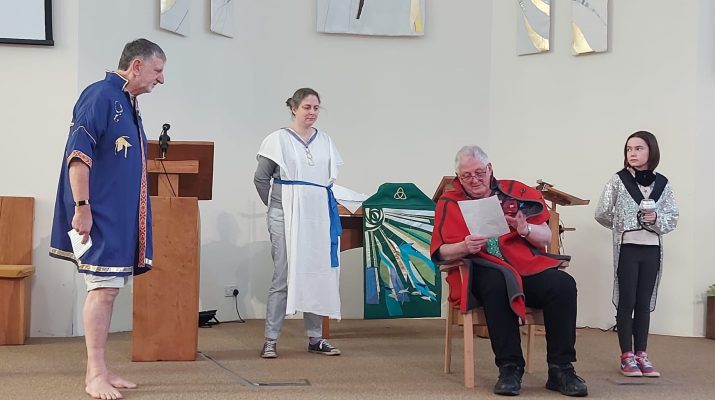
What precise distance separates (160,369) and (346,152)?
3.01 metres

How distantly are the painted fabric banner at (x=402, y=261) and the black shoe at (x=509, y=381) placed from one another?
1.77 m

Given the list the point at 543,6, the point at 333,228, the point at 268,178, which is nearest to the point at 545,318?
the point at 333,228

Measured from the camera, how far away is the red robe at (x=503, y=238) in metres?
3.70

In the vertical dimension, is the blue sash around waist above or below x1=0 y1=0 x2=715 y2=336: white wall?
below

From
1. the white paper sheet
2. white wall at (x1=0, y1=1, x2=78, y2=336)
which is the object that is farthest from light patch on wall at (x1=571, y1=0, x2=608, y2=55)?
white wall at (x1=0, y1=1, x2=78, y2=336)

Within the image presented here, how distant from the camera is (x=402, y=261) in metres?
5.27

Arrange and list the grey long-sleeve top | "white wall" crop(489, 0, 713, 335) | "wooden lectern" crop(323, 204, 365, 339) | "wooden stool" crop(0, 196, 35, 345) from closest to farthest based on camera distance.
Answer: the grey long-sleeve top, "wooden stool" crop(0, 196, 35, 345), "wooden lectern" crop(323, 204, 365, 339), "white wall" crop(489, 0, 713, 335)

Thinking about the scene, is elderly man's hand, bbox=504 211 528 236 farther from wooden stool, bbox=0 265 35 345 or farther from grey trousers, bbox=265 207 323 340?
wooden stool, bbox=0 265 35 345

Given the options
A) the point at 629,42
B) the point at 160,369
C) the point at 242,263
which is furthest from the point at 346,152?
the point at 160,369

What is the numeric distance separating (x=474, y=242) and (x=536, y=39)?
335 cm

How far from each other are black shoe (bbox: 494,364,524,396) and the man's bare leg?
59.5 inches

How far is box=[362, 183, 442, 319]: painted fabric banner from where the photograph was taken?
5.23 metres

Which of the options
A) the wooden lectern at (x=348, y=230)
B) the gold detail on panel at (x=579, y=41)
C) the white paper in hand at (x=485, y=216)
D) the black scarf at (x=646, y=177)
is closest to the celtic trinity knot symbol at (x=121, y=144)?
the white paper in hand at (x=485, y=216)

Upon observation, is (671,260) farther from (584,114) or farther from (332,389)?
(332,389)
